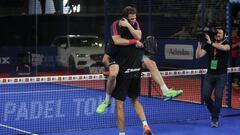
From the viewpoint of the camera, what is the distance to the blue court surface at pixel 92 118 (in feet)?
32.7

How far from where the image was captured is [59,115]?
37.5 ft

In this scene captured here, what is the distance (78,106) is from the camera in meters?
12.1

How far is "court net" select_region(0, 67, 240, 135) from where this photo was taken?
10141 mm

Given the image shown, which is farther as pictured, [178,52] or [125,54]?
[178,52]

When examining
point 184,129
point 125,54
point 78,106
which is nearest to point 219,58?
point 184,129

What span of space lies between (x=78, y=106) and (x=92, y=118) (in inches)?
38.4

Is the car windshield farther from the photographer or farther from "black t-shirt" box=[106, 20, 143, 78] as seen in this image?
"black t-shirt" box=[106, 20, 143, 78]

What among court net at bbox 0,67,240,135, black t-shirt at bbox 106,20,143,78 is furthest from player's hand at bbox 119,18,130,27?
court net at bbox 0,67,240,135

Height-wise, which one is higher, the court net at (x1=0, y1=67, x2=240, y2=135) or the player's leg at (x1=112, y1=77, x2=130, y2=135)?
the player's leg at (x1=112, y1=77, x2=130, y2=135)

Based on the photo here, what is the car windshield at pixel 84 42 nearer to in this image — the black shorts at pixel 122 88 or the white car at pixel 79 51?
the white car at pixel 79 51

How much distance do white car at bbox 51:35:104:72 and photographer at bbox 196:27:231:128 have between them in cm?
1195

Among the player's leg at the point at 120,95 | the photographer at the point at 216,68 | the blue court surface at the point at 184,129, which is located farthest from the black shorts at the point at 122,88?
the photographer at the point at 216,68

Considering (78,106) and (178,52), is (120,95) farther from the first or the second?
(178,52)

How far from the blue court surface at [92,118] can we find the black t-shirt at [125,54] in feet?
5.25
